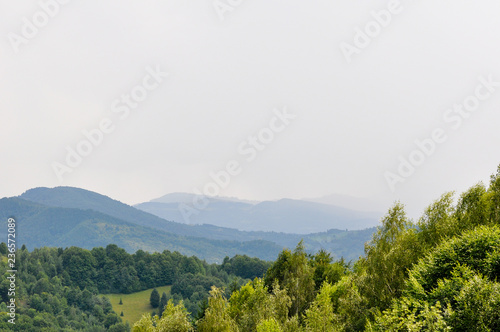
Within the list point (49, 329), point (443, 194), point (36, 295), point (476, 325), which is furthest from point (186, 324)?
point (36, 295)

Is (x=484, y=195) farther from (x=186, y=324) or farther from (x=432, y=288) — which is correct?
(x=186, y=324)

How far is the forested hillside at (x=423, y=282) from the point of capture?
54.0 ft

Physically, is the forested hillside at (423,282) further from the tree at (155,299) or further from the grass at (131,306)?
the tree at (155,299)

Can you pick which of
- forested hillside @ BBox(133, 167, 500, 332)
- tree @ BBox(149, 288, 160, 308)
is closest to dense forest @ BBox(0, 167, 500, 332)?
forested hillside @ BBox(133, 167, 500, 332)

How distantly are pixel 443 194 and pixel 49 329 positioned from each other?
480ft

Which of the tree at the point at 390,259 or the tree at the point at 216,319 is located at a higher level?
the tree at the point at 390,259

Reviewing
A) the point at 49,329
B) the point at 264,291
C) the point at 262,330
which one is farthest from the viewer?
the point at 49,329

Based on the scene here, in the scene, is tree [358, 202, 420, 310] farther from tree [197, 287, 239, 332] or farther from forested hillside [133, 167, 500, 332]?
tree [197, 287, 239, 332]

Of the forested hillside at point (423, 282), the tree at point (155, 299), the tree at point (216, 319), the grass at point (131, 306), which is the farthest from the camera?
the tree at point (155, 299)

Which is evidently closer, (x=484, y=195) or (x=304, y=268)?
(x=484, y=195)

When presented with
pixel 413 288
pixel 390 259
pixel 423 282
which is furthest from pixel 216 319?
pixel 423 282

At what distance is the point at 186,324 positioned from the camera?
88.8ft

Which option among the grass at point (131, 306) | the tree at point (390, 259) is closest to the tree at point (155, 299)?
the grass at point (131, 306)

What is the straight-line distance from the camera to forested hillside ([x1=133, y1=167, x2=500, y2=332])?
16.5 metres
